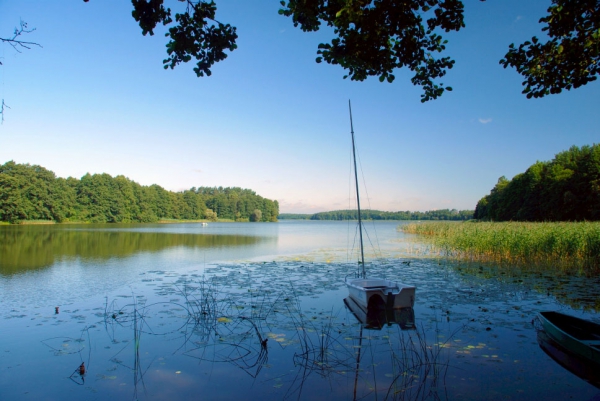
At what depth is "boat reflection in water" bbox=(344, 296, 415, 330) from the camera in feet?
25.5

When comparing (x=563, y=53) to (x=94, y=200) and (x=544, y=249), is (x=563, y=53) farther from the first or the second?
(x=94, y=200)

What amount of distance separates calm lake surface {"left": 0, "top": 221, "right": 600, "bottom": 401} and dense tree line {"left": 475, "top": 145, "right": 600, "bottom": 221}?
127ft

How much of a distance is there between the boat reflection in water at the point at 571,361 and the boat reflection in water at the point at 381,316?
7.53 feet

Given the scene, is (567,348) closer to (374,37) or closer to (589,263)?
(374,37)

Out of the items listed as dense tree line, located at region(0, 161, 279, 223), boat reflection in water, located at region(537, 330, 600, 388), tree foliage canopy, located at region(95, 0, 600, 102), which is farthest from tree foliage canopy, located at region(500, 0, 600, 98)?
dense tree line, located at region(0, 161, 279, 223)

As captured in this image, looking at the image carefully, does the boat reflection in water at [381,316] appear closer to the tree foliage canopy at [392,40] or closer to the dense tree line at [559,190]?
the tree foliage canopy at [392,40]

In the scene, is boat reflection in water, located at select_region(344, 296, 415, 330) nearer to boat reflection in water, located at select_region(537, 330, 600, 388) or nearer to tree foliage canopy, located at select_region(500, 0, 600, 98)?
boat reflection in water, located at select_region(537, 330, 600, 388)

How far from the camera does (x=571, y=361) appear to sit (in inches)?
223

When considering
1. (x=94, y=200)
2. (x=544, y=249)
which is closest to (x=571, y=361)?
(x=544, y=249)

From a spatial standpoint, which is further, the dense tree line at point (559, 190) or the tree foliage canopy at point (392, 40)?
the dense tree line at point (559, 190)

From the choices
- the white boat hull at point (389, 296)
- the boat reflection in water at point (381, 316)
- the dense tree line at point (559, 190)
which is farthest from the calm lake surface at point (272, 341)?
the dense tree line at point (559, 190)

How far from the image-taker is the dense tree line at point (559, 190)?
143ft

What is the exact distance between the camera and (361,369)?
5.54 metres

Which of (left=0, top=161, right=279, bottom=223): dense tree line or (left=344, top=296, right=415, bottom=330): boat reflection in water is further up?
(left=0, top=161, right=279, bottom=223): dense tree line
